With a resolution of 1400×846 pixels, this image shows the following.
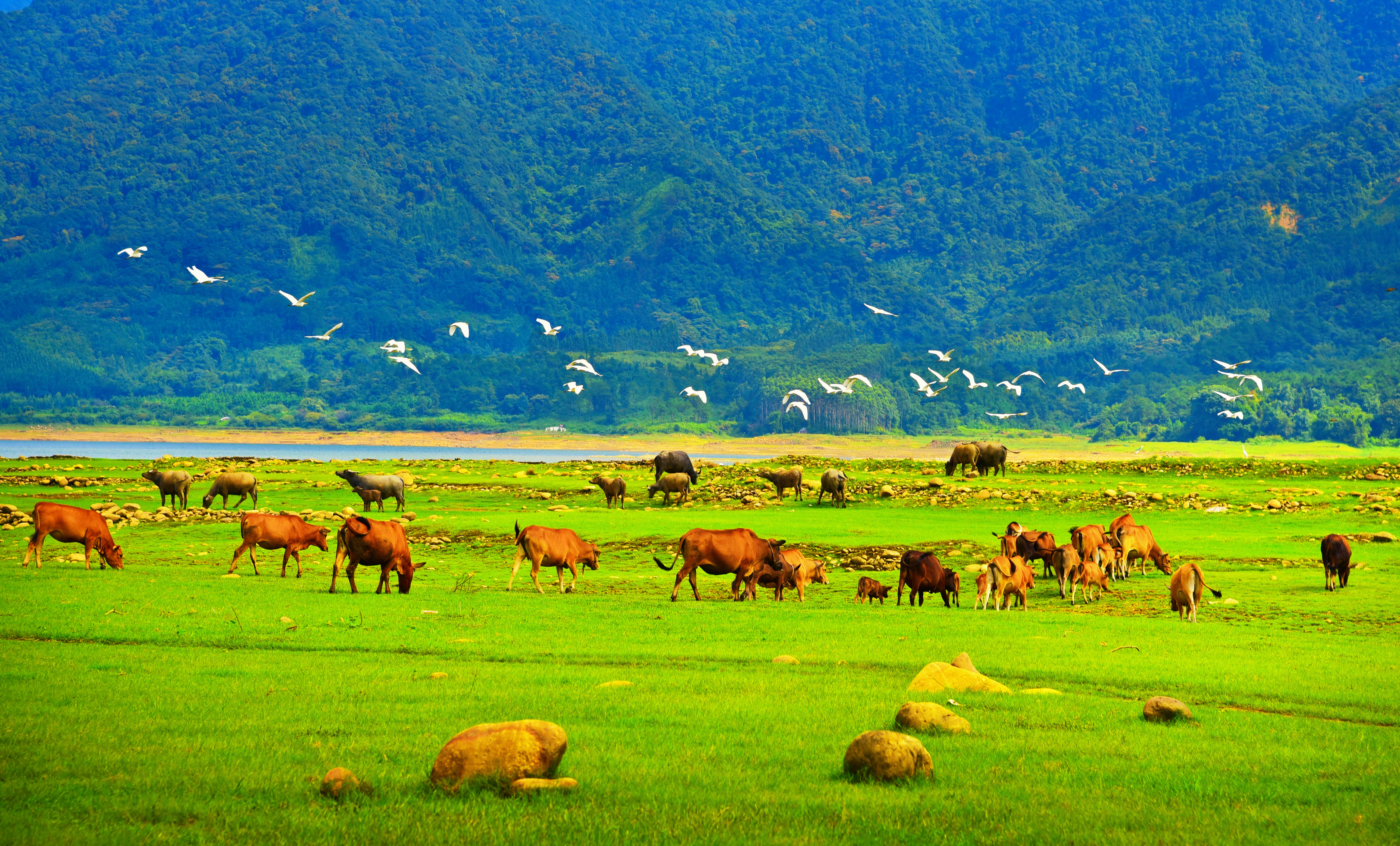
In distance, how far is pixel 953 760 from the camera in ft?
34.1

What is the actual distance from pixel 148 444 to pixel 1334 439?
138985 mm

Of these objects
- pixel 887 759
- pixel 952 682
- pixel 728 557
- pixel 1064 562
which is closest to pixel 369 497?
pixel 728 557

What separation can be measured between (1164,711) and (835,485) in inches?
1384

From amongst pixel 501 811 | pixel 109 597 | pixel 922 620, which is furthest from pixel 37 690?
pixel 922 620

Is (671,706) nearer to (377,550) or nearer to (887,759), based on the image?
(887,759)

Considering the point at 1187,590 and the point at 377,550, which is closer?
the point at 1187,590

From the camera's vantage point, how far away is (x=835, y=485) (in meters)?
47.2

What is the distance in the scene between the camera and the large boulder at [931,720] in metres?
11.4

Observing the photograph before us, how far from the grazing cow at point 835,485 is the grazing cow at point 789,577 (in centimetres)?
2203

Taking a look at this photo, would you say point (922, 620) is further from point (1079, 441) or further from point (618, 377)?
point (618, 377)

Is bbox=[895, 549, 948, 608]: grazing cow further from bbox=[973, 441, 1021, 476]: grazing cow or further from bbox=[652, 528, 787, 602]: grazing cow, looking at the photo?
bbox=[973, 441, 1021, 476]: grazing cow

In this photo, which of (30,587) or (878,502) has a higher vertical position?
(878,502)

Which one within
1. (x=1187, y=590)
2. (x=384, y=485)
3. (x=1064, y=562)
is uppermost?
(x=384, y=485)

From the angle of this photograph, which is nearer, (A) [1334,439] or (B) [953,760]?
(B) [953,760]
